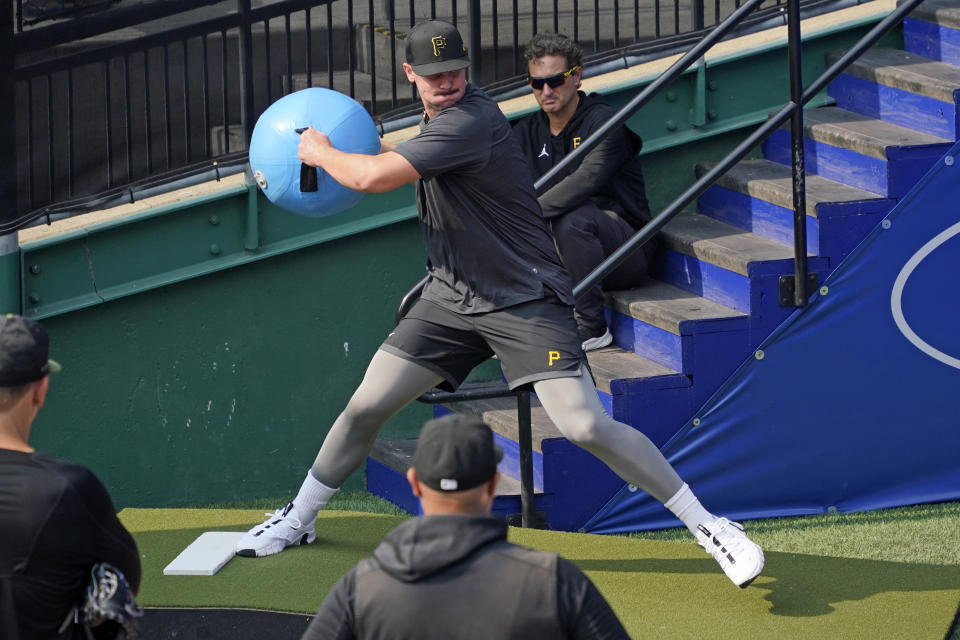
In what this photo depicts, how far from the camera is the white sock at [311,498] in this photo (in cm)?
532

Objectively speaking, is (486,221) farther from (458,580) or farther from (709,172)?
(458,580)

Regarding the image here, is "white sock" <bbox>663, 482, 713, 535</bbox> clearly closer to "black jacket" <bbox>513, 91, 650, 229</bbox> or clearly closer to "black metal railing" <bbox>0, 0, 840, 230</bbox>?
"black jacket" <bbox>513, 91, 650, 229</bbox>

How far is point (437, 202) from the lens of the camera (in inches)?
191

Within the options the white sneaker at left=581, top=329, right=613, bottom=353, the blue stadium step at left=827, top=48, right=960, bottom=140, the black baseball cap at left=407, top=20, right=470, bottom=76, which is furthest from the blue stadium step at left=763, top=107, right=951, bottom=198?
the black baseball cap at left=407, top=20, right=470, bottom=76

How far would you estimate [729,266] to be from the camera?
6.58 m

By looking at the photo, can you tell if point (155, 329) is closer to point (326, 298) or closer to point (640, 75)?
point (326, 298)

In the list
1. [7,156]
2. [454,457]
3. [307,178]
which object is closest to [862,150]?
[307,178]

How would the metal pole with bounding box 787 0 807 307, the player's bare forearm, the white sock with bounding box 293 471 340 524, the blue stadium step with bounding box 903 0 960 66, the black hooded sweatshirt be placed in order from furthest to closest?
the blue stadium step with bounding box 903 0 960 66 → the metal pole with bounding box 787 0 807 307 → the white sock with bounding box 293 471 340 524 → the player's bare forearm → the black hooded sweatshirt

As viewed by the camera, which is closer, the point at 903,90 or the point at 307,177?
the point at 307,177

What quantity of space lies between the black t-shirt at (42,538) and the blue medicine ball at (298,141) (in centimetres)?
195

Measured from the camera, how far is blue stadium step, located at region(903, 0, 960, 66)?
23.3 ft

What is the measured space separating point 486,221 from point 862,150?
2627 mm

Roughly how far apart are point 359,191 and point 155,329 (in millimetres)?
2466

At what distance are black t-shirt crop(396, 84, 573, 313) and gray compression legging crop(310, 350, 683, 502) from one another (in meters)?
0.31
